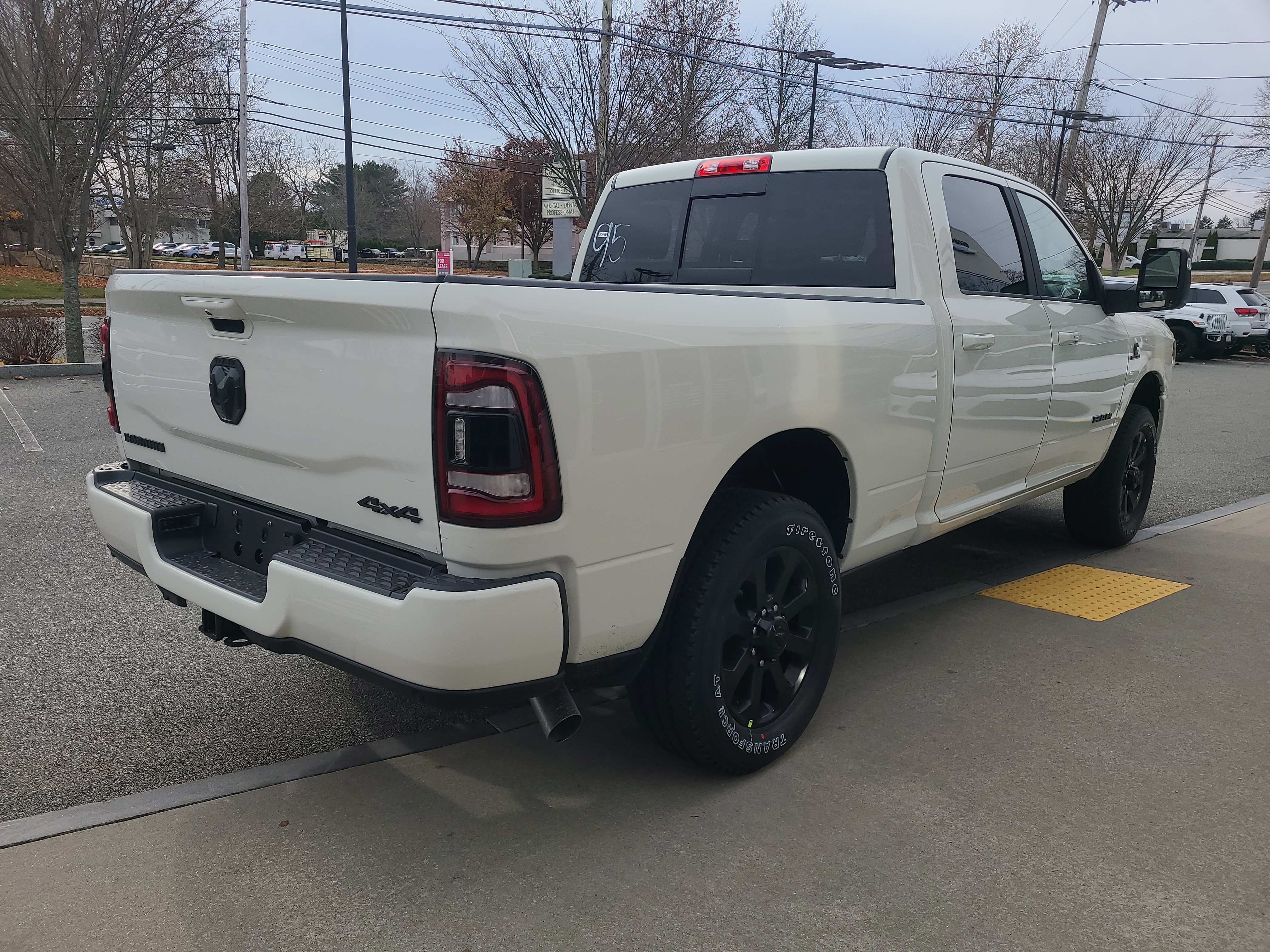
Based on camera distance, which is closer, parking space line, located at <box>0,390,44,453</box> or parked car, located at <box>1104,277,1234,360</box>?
parking space line, located at <box>0,390,44,453</box>

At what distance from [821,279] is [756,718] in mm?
1775

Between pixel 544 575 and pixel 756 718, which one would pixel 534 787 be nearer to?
pixel 756 718

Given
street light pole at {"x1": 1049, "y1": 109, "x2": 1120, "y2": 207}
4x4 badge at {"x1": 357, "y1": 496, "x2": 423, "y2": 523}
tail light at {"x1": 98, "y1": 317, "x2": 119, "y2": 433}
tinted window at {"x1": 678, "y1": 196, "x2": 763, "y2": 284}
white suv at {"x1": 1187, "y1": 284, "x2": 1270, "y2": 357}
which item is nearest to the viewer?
4x4 badge at {"x1": 357, "y1": 496, "x2": 423, "y2": 523}

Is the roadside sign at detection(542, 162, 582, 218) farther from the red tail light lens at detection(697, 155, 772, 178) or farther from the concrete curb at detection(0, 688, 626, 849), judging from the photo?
the concrete curb at detection(0, 688, 626, 849)

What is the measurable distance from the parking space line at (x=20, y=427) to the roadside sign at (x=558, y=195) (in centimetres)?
1109

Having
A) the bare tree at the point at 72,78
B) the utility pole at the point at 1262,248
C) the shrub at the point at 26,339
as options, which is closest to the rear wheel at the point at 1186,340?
the utility pole at the point at 1262,248

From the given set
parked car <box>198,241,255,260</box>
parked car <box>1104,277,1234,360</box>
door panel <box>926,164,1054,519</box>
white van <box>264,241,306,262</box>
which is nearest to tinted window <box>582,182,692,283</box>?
door panel <box>926,164,1054,519</box>

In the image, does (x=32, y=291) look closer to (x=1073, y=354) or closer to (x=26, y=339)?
(x=26, y=339)

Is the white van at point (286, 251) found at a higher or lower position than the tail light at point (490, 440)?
higher

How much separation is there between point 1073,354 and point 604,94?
Answer: 1534cm

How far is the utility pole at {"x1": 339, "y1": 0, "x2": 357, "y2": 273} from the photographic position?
70.2 feet

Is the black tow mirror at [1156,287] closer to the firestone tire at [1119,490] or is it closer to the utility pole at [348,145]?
the firestone tire at [1119,490]

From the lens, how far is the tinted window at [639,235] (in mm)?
4383

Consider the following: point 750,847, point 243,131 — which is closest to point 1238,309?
point 750,847
